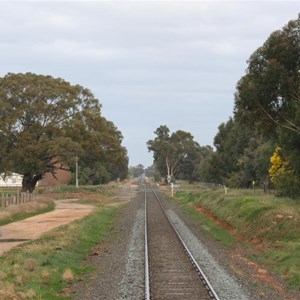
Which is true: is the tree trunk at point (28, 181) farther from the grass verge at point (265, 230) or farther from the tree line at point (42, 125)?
the grass verge at point (265, 230)

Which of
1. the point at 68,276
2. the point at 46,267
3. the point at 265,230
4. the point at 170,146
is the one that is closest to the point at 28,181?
the point at 265,230

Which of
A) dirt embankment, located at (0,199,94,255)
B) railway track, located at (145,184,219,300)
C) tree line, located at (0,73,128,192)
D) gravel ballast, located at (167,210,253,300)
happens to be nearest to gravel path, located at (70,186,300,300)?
gravel ballast, located at (167,210,253,300)

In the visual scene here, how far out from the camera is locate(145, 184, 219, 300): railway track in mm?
10867

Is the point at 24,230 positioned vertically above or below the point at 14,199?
below

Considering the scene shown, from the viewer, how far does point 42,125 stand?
57500 millimetres

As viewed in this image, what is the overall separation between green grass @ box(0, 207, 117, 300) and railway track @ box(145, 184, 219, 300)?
85.4 inches

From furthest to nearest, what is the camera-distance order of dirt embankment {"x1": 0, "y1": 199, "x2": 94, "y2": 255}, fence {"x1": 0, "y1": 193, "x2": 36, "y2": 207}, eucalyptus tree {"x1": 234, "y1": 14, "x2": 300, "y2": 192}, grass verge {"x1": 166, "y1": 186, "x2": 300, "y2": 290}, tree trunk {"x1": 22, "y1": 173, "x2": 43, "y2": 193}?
tree trunk {"x1": 22, "y1": 173, "x2": 43, "y2": 193}, fence {"x1": 0, "y1": 193, "x2": 36, "y2": 207}, eucalyptus tree {"x1": 234, "y1": 14, "x2": 300, "y2": 192}, dirt embankment {"x1": 0, "y1": 199, "x2": 94, "y2": 255}, grass verge {"x1": 166, "y1": 186, "x2": 300, "y2": 290}

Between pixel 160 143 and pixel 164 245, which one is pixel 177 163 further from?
pixel 164 245

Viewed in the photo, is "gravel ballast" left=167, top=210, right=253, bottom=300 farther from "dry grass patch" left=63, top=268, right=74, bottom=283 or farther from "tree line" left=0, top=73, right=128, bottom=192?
"tree line" left=0, top=73, right=128, bottom=192

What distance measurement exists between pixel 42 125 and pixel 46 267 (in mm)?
45209

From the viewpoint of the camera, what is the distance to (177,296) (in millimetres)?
10656

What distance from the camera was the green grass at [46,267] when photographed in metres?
11.2

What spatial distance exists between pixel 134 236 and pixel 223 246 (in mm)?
5078

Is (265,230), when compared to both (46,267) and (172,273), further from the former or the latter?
(46,267)
